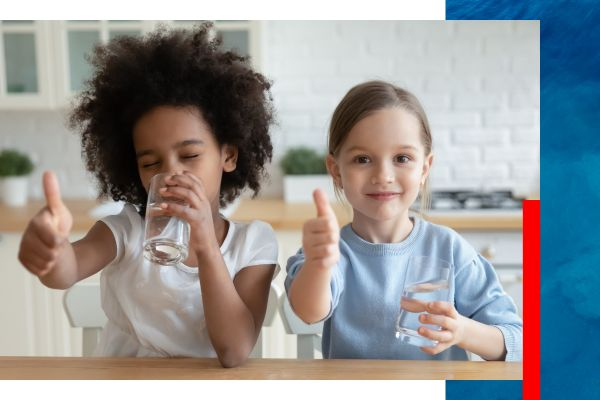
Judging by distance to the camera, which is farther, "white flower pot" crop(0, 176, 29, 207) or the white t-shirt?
"white flower pot" crop(0, 176, 29, 207)

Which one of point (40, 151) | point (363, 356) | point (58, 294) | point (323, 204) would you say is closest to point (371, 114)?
point (323, 204)

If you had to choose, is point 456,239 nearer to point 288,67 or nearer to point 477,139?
point 477,139

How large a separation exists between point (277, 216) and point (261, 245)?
0.23 m

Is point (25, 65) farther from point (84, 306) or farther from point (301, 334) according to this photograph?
point (301, 334)

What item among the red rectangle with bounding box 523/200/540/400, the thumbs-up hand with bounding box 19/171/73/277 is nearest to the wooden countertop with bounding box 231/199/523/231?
the red rectangle with bounding box 523/200/540/400

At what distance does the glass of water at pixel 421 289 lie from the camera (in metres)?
0.75

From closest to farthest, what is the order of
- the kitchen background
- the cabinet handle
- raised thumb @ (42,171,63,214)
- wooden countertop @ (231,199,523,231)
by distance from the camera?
1. raised thumb @ (42,171,63,214)
2. the kitchen background
3. wooden countertop @ (231,199,523,231)
4. the cabinet handle

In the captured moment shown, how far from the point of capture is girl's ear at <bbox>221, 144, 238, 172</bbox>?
2.55 ft

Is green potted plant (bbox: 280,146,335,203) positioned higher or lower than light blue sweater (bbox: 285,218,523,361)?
higher

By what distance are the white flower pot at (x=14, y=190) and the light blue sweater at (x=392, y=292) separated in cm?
50

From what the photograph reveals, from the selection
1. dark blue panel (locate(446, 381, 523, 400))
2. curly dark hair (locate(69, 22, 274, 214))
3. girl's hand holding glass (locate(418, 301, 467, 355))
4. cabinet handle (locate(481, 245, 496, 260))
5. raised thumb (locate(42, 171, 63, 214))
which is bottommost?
dark blue panel (locate(446, 381, 523, 400))

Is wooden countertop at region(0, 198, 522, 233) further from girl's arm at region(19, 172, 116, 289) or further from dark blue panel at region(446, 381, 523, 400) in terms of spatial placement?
dark blue panel at region(446, 381, 523, 400)

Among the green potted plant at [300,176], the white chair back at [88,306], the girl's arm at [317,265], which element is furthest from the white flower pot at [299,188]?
the girl's arm at [317,265]

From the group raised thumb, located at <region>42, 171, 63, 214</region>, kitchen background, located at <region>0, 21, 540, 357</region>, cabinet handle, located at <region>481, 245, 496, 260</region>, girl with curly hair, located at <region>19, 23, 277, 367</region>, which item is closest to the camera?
raised thumb, located at <region>42, 171, 63, 214</region>
